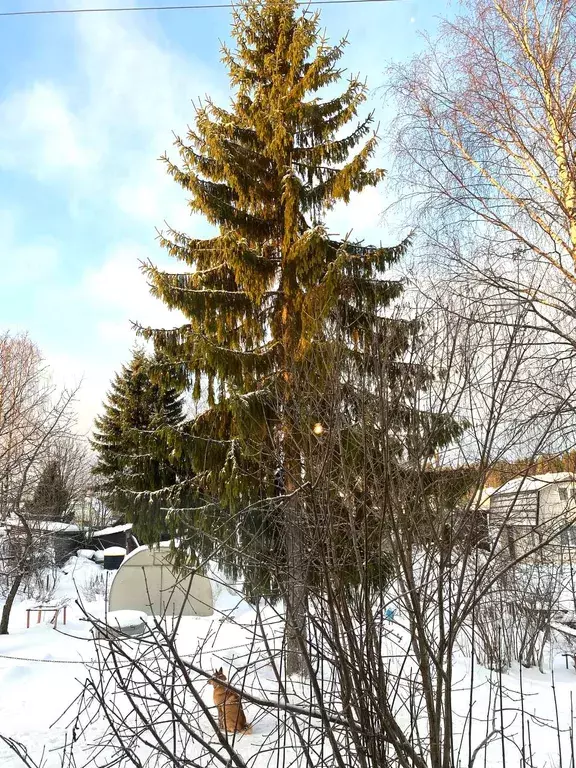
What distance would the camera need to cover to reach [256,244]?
884 centimetres

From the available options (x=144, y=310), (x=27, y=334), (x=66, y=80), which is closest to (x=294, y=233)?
(x=144, y=310)

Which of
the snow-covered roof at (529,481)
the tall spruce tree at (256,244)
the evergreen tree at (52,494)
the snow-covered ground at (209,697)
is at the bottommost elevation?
the snow-covered ground at (209,697)

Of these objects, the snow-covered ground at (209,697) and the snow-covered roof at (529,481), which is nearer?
the snow-covered roof at (529,481)

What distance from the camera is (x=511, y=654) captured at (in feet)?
24.6

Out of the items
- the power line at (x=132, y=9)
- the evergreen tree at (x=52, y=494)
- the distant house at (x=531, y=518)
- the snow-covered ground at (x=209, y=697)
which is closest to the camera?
the distant house at (x=531, y=518)

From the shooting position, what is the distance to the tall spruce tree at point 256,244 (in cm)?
767

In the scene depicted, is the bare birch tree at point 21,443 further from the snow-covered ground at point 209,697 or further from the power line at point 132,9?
the power line at point 132,9

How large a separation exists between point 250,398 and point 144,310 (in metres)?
3.94

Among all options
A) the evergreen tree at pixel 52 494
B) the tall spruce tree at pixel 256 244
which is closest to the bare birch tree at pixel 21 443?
the evergreen tree at pixel 52 494

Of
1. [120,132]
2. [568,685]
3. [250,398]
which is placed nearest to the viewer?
[568,685]

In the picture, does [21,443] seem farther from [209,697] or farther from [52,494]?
[52,494]

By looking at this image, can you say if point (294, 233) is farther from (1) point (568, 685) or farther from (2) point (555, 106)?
(1) point (568, 685)

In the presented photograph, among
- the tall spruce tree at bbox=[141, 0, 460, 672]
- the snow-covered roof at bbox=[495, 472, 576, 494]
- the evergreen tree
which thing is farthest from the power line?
the evergreen tree

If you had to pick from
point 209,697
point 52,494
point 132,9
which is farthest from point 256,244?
point 52,494
